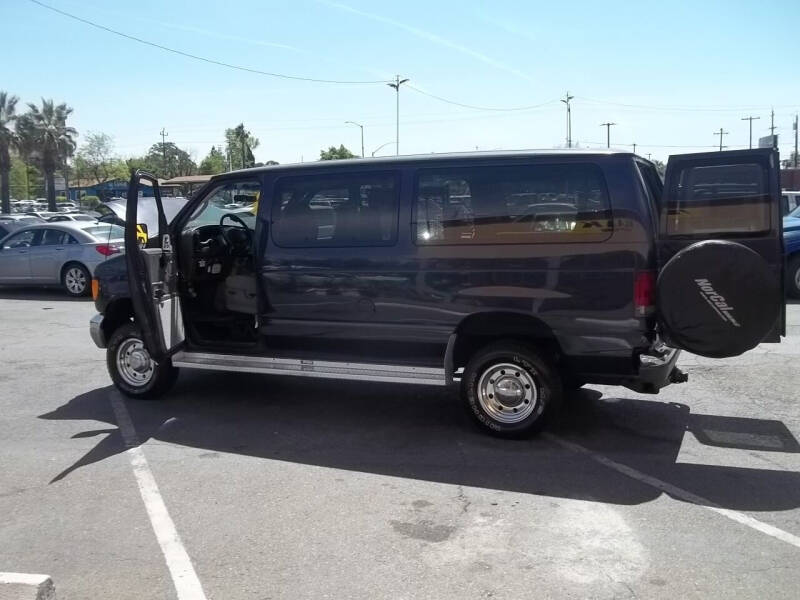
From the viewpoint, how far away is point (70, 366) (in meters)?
8.65

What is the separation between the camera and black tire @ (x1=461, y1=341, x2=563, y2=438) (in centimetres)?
565

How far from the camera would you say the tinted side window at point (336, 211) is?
6.05 m

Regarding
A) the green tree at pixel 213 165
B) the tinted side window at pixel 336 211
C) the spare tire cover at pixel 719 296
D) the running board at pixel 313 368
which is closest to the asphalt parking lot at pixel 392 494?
the running board at pixel 313 368

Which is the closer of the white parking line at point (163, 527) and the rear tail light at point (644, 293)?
the white parking line at point (163, 527)

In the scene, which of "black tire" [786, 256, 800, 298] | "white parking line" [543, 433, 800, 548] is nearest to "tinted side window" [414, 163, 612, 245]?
"white parking line" [543, 433, 800, 548]

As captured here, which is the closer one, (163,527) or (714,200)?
(163,527)

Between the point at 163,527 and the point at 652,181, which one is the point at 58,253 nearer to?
the point at 163,527

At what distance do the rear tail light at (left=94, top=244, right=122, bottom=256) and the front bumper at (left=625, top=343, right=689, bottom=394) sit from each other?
11.2m

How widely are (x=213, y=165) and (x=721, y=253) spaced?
293ft

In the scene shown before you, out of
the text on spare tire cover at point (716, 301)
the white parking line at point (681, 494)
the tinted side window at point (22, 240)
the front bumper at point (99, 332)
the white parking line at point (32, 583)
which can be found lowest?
the white parking line at point (681, 494)

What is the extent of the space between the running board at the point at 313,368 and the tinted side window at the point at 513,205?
3.32 ft

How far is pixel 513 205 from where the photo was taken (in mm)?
5648

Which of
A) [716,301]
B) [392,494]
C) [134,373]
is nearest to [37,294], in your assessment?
[134,373]

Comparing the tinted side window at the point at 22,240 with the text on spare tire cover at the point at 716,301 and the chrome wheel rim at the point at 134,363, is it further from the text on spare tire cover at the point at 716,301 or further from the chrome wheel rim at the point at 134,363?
the text on spare tire cover at the point at 716,301
